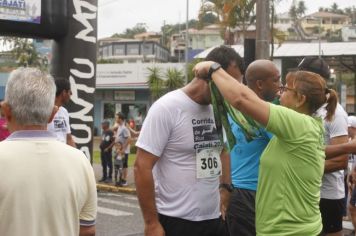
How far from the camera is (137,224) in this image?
9172mm

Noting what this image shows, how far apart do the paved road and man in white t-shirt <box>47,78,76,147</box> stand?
2.35m

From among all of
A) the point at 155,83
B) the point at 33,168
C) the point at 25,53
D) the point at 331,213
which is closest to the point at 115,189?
the point at 331,213

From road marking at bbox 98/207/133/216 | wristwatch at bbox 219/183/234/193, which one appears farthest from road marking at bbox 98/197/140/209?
wristwatch at bbox 219/183/234/193

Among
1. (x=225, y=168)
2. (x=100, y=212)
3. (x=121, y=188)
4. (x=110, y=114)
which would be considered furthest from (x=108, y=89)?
(x=225, y=168)

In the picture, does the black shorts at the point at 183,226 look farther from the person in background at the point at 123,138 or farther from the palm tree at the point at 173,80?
the palm tree at the point at 173,80

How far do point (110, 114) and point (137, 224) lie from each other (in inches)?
1151

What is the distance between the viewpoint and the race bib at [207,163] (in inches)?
140

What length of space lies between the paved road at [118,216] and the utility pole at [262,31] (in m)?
3.54

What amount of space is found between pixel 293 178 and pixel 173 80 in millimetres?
28562

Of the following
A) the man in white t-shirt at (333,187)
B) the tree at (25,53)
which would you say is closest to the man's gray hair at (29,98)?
the man in white t-shirt at (333,187)

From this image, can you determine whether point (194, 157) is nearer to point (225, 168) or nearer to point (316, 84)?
point (225, 168)

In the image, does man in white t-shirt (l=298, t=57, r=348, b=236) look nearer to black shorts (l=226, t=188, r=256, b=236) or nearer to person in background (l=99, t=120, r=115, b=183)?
black shorts (l=226, t=188, r=256, b=236)

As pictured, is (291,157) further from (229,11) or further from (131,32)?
(131,32)

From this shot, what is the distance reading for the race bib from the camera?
11.6ft
